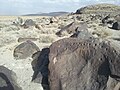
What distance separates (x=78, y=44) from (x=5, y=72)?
145 inches

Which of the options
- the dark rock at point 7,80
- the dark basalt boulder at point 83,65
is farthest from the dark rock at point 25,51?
the dark basalt boulder at point 83,65

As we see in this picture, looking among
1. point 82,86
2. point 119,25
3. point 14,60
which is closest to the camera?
point 82,86

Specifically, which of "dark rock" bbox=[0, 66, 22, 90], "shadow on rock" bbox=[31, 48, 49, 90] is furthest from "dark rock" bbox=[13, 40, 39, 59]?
"dark rock" bbox=[0, 66, 22, 90]

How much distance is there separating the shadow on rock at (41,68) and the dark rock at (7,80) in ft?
3.62

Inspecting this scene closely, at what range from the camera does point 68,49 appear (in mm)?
15195

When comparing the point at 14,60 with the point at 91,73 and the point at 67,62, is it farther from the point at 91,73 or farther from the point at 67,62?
the point at 91,73

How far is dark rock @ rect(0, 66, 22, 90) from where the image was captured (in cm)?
1395

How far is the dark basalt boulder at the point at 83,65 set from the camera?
44.3 ft

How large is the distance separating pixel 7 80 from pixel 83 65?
11.3ft

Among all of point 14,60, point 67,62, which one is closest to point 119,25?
point 14,60

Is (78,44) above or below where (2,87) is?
above

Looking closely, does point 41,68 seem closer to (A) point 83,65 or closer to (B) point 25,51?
(A) point 83,65

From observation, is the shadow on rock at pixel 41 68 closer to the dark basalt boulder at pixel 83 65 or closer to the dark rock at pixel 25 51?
the dark rock at pixel 25 51

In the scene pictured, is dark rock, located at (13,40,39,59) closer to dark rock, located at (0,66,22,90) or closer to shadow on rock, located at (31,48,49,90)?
shadow on rock, located at (31,48,49,90)
